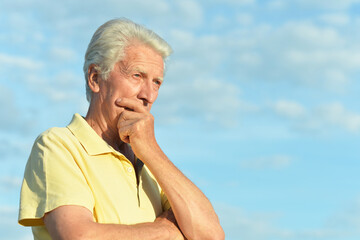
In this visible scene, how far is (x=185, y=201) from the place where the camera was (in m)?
3.31

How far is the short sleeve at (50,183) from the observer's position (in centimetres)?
306

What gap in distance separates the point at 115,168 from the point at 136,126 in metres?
0.31

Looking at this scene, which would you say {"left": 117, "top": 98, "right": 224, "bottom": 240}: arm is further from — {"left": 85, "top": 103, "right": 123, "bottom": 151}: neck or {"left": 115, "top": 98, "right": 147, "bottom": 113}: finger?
{"left": 85, "top": 103, "right": 123, "bottom": 151}: neck

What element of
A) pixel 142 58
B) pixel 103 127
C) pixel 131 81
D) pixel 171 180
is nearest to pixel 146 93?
pixel 131 81

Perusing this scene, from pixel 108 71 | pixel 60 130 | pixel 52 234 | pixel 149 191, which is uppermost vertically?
pixel 108 71

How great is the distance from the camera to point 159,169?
3.36 meters

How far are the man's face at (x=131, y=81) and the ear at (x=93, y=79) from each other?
3 cm

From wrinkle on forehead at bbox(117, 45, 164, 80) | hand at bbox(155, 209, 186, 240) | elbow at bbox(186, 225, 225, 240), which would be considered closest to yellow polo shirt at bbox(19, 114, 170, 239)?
hand at bbox(155, 209, 186, 240)

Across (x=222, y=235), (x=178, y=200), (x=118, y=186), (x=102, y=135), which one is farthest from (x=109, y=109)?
(x=222, y=235)

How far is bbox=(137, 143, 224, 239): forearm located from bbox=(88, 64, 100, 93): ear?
1.91 ft

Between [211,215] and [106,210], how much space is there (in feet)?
2.22

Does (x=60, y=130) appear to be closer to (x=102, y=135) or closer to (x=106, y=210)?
(x=102, y=135)

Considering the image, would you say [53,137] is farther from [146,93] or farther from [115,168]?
[146,93]

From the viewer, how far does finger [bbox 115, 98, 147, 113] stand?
346 cm
